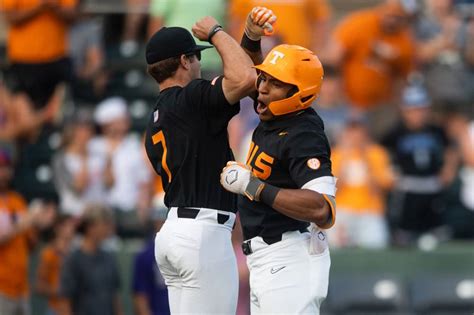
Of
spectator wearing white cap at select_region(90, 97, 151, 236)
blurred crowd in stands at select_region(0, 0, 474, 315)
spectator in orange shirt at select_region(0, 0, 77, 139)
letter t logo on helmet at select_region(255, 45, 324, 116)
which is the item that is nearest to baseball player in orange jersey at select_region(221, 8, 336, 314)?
letter t logo on helmet at select_region(255, 45, 324, 116)

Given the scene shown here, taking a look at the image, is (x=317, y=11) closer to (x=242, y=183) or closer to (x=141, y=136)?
(x=141, y=136)

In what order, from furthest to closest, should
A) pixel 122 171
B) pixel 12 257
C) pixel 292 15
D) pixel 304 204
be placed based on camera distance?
pixel 292 15
pixel 122 171
pixel 12 257
pixel 304 204

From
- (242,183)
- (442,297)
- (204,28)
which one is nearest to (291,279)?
(242,183)

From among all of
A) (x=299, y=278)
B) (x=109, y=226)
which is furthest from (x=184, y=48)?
(x=109, y=226)

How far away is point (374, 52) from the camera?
12.0 metres

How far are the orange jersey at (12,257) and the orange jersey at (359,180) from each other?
9.77 feet

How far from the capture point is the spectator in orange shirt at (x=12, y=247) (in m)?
10.4

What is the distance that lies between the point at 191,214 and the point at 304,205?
2.38 feet

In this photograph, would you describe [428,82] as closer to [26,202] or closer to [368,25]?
[368,25]

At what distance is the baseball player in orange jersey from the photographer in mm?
5977

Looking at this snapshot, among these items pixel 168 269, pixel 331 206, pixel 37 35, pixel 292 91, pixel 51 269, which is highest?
pixel 292 91

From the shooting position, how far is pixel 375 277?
10.8 m

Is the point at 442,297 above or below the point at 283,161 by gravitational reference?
below

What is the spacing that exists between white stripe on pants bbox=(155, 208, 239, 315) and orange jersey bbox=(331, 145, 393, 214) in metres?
4.64
